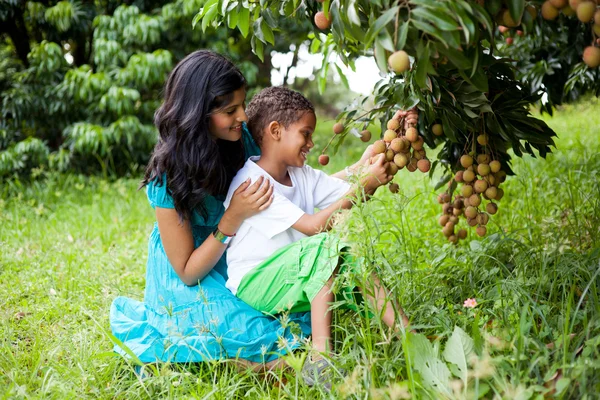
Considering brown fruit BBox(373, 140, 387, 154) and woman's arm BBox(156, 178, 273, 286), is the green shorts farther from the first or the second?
brown fruit BBox(373, 140, 387, 154)

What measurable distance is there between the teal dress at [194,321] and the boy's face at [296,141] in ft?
0.95

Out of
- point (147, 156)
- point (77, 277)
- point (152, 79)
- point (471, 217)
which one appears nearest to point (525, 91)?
point (471, 217)

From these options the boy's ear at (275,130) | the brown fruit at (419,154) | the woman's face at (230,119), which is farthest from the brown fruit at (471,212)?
the woman's face at (230,119)

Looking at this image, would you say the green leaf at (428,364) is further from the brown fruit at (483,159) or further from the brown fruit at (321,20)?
the brown fruit at (321,20)

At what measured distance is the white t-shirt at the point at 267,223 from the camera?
1812mm

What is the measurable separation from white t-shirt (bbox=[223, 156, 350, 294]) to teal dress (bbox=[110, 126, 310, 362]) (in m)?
0.09

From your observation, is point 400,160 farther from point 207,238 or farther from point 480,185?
point 207,238

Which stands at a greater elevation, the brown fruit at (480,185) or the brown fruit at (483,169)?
the brown fruit at (483,169)

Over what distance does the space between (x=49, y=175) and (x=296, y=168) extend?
10.9 ft

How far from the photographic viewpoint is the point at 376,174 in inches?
69.2

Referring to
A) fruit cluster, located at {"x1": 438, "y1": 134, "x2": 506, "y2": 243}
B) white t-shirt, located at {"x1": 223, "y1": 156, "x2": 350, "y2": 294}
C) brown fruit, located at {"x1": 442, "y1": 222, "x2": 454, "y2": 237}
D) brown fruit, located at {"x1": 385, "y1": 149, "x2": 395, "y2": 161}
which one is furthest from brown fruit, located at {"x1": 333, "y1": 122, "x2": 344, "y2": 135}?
brown fruit, located at {"x1": 442, "y1": 222, "x2": 454, "y2": 237}

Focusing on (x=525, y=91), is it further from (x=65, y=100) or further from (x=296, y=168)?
(x=65, y=100)

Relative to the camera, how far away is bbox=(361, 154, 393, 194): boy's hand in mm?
1757

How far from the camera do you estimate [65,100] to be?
4.98 meters
